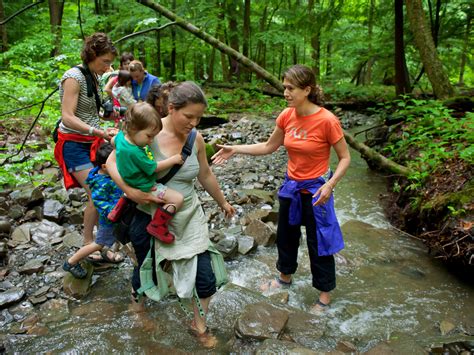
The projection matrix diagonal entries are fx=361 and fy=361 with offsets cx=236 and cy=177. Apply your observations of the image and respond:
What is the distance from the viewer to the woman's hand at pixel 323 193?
3.05 m

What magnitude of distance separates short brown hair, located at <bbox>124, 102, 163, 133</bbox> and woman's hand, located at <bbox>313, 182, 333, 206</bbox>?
1483 millimetres

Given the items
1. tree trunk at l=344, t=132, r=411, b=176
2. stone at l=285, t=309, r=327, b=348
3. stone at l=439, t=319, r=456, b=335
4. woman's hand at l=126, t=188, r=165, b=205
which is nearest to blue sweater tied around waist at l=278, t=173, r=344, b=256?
stone at l=285, t=309, r=327, b=348

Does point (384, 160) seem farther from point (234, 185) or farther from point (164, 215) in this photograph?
point (164, 215)

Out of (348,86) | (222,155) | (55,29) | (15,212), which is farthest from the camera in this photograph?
(348,86)

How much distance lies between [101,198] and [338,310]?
2571 mm

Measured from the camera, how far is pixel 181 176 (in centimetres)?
261

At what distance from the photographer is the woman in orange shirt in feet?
10.1

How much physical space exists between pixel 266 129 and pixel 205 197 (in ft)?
18.7

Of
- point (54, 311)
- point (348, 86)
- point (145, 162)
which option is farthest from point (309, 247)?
point (348, 86)

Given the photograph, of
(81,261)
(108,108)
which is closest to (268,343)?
(81,261)

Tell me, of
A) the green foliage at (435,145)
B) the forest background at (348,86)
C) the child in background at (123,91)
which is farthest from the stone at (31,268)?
the green foliage at (435,145)

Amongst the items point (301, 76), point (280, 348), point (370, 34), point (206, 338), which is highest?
point (370, 34)

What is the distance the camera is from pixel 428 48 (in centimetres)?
798

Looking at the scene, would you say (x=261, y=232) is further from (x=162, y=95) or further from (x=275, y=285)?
(x=162, y=95)
